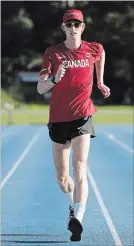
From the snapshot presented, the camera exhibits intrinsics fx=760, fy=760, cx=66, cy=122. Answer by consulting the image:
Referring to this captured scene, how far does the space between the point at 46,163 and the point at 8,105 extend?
27946mm

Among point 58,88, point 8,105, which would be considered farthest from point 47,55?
point 8,105

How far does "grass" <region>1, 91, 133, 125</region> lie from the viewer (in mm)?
35312

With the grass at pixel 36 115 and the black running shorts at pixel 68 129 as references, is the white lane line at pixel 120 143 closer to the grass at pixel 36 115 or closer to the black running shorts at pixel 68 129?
the grass at pixel 36 115

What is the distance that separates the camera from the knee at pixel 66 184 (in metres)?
5.46

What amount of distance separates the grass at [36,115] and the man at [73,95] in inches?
1119

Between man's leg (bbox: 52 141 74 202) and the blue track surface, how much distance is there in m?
1.11

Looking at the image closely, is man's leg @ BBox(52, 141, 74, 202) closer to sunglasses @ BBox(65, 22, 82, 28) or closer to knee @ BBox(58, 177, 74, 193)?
knee @ BBox(58, 177, 74, 193)

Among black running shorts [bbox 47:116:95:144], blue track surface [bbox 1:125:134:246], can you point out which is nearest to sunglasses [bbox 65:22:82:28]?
black running shorts [bbox 47:116:95:144]

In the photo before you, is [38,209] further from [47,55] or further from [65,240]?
[47,55]

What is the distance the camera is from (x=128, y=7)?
56281 mm

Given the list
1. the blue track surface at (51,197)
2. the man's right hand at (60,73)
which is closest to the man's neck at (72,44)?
the man's right hand at (60,73)

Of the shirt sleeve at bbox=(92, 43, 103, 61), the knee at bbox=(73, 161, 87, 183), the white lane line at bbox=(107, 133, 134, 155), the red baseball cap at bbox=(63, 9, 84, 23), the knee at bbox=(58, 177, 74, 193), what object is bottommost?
the white lane line at bbox=(107, 133, 134, 155)

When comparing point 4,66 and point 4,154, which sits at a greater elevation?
point 4,154

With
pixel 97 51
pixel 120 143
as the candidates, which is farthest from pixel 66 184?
pixel 120 143
